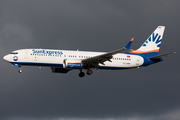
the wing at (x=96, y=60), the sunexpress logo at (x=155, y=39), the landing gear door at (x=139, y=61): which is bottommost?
the landing gear door at (x=139, y=61)

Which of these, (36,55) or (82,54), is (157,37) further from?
(36,55)

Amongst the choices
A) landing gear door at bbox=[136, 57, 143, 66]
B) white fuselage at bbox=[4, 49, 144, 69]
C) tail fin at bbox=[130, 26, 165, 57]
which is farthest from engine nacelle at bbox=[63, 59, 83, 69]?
tail fin at bbox=[130, 26, 165, 57]

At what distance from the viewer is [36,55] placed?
6800 cm

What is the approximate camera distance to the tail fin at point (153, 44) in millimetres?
75812

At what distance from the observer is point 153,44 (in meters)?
77.8

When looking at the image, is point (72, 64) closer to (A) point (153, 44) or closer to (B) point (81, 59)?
(B) point (81, 59)

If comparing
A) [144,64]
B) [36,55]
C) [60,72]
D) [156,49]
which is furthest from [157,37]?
[36,55]

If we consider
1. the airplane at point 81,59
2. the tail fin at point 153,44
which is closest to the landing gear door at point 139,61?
the airplane at point 81,59

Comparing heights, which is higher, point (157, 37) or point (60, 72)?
point (157, 37)

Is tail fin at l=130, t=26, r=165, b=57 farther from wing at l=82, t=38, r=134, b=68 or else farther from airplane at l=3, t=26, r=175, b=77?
wing at l=82, t=38, r=134, b=68

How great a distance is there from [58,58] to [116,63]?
1155 cm

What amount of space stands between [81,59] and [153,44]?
16.9 meters

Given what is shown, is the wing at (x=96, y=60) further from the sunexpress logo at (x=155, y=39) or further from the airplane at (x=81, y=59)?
the sunexpress logo at (x=155, y=39)

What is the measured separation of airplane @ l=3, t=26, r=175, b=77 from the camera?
67.8 m
